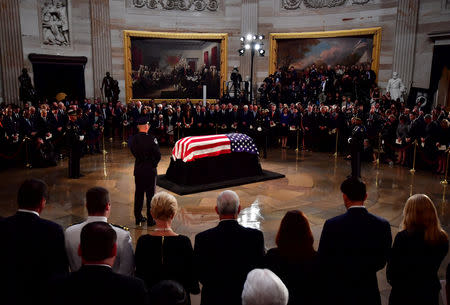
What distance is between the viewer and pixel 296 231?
2.55 m

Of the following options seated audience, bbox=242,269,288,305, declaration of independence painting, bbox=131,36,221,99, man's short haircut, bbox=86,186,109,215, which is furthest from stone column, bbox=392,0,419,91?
seated audience, bbox=242,269,288,305

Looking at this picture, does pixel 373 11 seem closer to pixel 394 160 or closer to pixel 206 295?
pixel 394 160

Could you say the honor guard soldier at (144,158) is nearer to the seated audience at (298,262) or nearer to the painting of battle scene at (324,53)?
the seated audience at (298,262)

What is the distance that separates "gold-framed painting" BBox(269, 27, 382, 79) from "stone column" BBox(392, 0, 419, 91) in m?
0.81

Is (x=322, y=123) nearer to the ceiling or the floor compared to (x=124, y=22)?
nearer to the floor

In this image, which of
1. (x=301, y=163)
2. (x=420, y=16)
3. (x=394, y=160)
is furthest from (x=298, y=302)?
(x=420, y=16)

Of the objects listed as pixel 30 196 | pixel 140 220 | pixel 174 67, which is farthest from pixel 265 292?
pixel 174 67

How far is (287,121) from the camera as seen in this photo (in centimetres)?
1434

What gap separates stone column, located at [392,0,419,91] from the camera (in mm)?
16203

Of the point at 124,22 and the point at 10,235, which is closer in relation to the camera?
the point at 10,235

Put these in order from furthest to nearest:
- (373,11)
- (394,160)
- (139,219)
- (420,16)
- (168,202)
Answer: (373,11)
(420,16)
(394,160)
(139,219)
(168,202)

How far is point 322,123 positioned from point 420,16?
22.4 ft

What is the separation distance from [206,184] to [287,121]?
20.6ft

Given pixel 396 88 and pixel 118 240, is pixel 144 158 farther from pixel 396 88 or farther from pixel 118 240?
pixel 396 88
